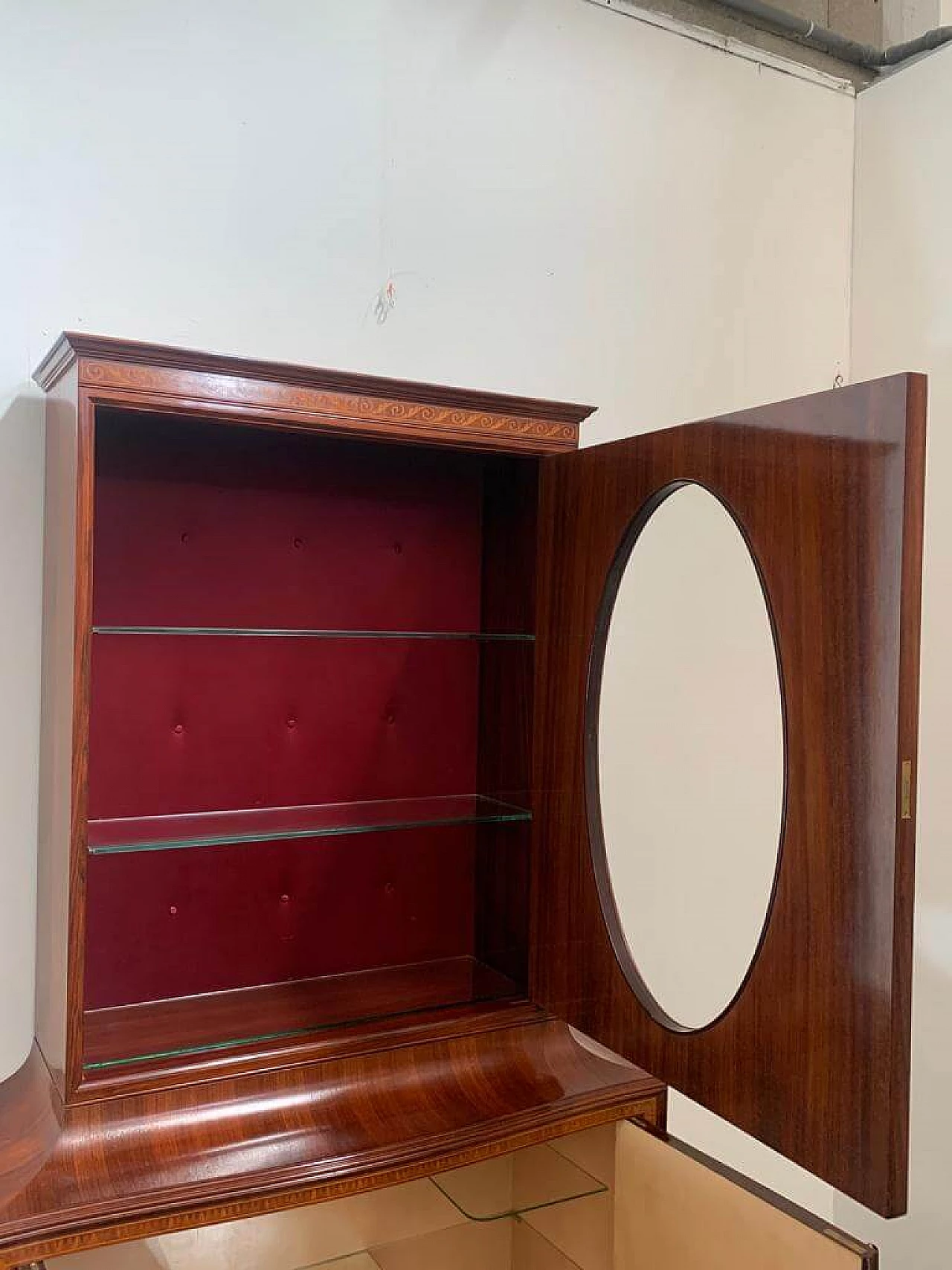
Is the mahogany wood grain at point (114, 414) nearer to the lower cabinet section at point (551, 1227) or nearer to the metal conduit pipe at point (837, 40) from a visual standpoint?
the lower cabinet section at point (551, 1227)

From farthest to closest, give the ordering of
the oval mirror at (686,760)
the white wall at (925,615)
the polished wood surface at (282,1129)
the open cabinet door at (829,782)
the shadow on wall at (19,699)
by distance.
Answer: the white wall at (925,615), the shadow on wall at (19,699), the oval mirror at (686,760), the polished wood surface at (282,1129), the open cabinet door at (829,782)

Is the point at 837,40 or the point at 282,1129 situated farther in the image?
the point at 837,40

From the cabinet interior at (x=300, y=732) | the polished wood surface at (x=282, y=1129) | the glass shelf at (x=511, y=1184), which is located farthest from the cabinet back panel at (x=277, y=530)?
the glass shelf at (x=511, y=1184)

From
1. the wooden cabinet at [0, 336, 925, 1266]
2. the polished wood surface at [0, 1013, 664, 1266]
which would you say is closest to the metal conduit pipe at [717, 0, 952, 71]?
the wooden cabinet at [0, 336, 925, 1266]

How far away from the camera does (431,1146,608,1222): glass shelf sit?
1504mm

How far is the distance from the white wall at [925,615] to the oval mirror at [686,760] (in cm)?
58

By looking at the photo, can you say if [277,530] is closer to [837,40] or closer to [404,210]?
[404,210]

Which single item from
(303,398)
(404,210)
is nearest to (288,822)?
(303,398)

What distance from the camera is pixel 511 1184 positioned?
1.63 metres

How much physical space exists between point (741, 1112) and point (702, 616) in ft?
2.17

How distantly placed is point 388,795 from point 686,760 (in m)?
0.46

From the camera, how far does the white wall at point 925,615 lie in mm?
1976

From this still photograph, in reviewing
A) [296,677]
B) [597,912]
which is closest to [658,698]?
[597,912]

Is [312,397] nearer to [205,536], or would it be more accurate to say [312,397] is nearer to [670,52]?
[205,536]
